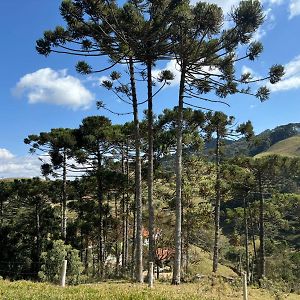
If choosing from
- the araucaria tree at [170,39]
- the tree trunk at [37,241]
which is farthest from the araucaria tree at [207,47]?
the tree trunk at [37,241]

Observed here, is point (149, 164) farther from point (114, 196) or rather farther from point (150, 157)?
point (114, 196)

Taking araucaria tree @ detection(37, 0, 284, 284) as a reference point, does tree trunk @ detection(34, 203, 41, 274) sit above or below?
below

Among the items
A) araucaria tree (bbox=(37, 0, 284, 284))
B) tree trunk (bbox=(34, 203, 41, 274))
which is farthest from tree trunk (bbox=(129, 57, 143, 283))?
tree trunk (bbox=(34, 203, 41, 274))

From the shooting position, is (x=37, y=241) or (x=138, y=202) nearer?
(x=138, y=202)

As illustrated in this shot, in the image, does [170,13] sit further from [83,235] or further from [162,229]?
[83,235]

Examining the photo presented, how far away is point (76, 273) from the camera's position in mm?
21234

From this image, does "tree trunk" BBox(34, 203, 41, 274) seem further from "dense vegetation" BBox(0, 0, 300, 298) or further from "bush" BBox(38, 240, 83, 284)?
"bush" BBox(38, 240, 83, 284)

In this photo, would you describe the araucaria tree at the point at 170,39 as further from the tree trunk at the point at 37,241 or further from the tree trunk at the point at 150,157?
the tree trunk at the point at 37,241

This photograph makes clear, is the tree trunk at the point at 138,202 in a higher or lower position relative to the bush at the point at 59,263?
higher

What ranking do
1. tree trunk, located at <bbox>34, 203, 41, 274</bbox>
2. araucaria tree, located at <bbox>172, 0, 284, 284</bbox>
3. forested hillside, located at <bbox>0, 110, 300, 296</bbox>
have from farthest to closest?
tree trunk, located at <bbox>34, 203, 41, 274</bbox>
forested hillside, located at <bbox>0, 110, 300, 296</bbox>
araucaria tree, located at <bbox>172, 0, 284, 284</bbox>

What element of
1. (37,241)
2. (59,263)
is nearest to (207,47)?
(59,263)

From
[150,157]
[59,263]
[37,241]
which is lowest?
[37,241]

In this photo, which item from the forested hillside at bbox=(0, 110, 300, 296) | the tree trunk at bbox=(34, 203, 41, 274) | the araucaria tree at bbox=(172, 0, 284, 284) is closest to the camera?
the araucaria tree at bbox=(172, 0, 284, 284)

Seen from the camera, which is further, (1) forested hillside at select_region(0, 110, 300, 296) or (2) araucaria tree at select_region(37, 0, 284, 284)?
(1) forested hillside at select_region(0, 110, 300, 296)
